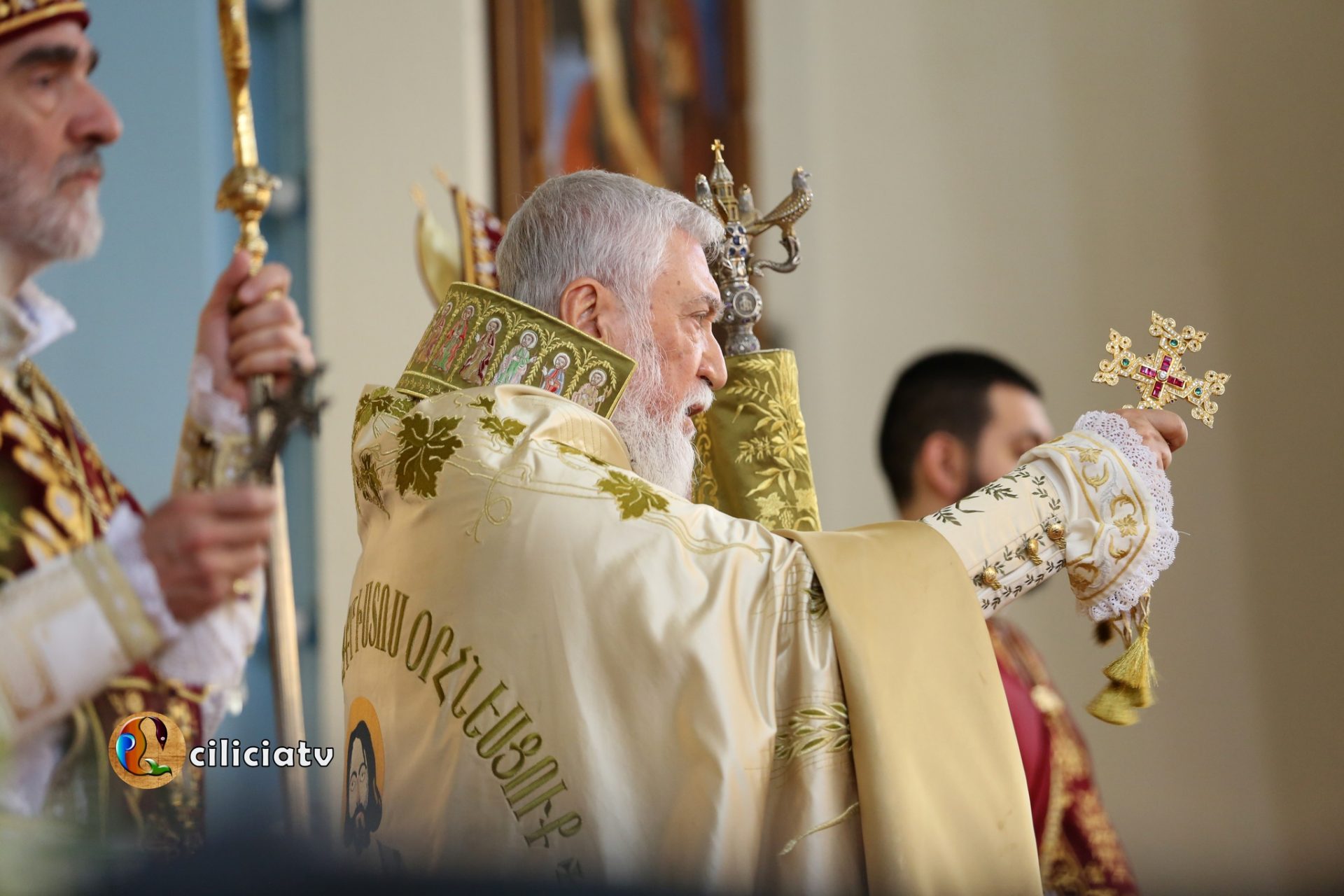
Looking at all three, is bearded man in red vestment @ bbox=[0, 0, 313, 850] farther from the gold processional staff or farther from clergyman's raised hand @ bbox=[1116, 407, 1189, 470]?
clergyman's raised hand @ bbox=[1116, 407, 1189, 470]

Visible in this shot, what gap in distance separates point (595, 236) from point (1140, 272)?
335 cm

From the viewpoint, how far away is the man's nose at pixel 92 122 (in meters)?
2.27

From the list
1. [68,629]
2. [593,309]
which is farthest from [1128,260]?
[68,629]

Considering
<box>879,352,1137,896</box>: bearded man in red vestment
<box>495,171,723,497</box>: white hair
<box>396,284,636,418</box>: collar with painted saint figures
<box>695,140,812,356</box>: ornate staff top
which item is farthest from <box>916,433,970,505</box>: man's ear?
<box>396,284,636,418</box>: collar with painted saint figures

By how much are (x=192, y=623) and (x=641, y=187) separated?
1091 millimetres

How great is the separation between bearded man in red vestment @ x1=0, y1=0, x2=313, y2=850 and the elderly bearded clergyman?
0.79 feet

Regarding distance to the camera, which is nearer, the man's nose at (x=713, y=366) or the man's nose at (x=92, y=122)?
the man's nose at (x=92, y=122)

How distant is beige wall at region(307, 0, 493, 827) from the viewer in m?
3.42

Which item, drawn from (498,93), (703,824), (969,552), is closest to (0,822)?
(703,824)

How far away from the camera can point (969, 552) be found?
204cm

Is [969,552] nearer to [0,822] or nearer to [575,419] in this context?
[575,419]

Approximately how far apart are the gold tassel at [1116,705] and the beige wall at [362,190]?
173 centimetres

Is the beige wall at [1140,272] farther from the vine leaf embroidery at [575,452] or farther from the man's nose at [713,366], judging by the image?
the vine leaf embroidery at [575,452]

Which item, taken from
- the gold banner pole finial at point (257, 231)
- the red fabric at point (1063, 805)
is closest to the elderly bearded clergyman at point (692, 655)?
the gold banner pole finial at point (257, 231)
